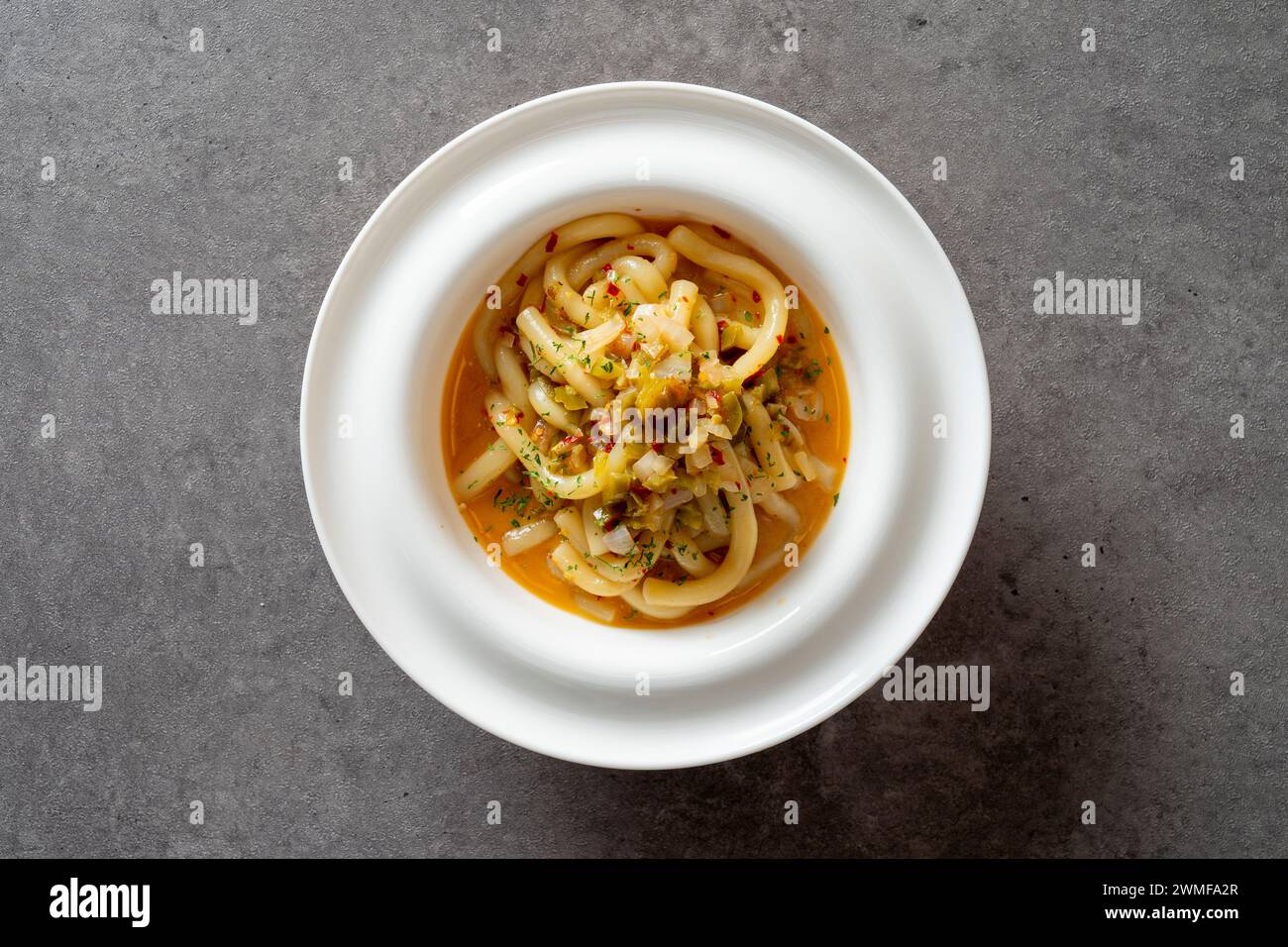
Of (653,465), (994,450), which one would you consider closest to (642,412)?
(653,465)

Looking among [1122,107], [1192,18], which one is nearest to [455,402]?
[1122,107]

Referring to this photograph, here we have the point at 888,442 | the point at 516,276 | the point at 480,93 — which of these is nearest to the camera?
the point at 888,442

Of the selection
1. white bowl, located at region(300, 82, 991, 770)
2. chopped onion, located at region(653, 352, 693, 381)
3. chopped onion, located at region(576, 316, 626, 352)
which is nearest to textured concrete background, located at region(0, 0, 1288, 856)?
white bowl, located at region(300, 82, 991, 770)

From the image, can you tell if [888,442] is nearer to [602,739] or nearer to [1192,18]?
[602,739]

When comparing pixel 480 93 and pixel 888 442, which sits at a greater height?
pixel 480 93

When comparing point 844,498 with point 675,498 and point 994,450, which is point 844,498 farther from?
point 994,450

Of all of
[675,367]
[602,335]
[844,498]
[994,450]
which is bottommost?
[844,498]

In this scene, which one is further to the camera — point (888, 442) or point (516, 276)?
point (516, 276)

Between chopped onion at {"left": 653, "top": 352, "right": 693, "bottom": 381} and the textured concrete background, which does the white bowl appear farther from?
the textured concrete background
